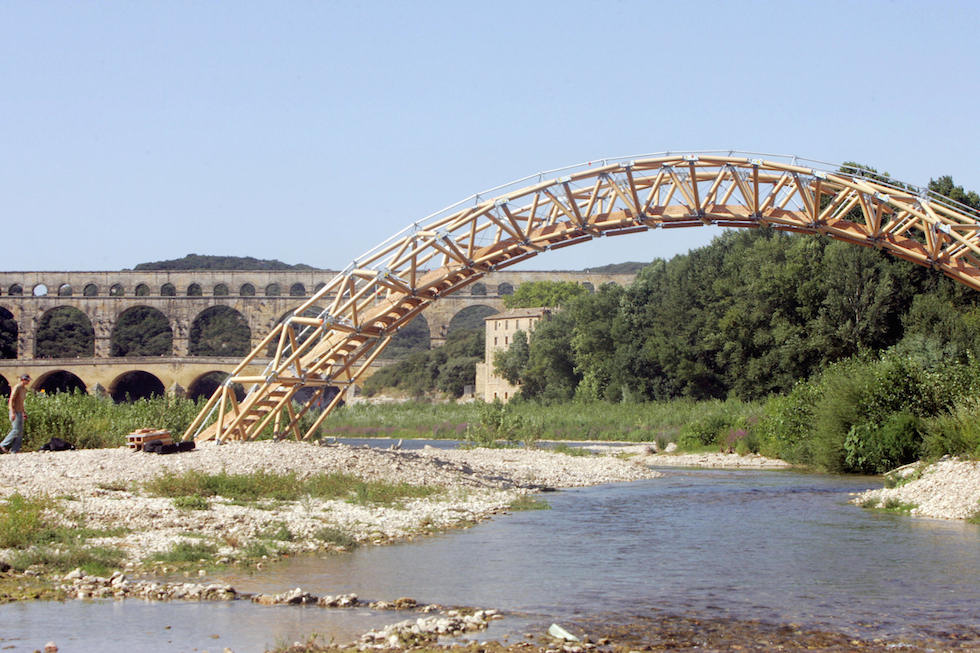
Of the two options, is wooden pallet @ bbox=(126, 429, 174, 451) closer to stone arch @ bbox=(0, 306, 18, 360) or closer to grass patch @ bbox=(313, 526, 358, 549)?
grass patch @ bbox=(313, 526, 358, 549)

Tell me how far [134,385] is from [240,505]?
8297 centimetres

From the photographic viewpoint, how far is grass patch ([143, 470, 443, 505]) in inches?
690

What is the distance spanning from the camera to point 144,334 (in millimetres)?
119062

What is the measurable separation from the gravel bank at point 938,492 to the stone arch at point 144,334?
10407cm

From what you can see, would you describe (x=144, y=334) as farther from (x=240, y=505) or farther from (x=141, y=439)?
(x=240, y=505)

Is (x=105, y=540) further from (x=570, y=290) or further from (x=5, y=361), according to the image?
(x=570, y=290)

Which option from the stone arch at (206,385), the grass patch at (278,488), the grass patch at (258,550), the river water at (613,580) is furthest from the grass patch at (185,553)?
the stone arch at (206,385)

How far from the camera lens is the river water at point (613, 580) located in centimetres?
977

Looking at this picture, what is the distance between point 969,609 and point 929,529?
22.2ft

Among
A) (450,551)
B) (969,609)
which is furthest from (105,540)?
(969,609)

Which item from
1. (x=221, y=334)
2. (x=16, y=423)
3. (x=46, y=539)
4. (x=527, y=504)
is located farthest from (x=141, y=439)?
(x=221, y=334)

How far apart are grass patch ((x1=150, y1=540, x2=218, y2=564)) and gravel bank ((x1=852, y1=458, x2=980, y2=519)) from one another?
1284 cm

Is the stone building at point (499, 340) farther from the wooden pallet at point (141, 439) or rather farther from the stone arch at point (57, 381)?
the wooden pallet at point (141, 439)

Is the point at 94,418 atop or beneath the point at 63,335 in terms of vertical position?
beneath
